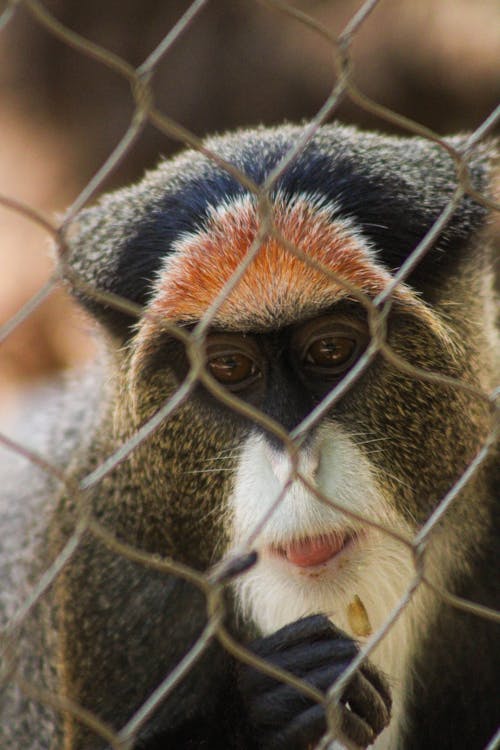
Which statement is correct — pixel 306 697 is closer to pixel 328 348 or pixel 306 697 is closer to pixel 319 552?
pixel 319 552

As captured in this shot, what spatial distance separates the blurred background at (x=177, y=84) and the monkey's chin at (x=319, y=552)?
5.01 metres

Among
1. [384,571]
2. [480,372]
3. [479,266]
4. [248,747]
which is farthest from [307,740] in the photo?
[479,266]

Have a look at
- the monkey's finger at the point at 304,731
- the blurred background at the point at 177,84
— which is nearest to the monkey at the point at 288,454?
the monkey's finger at the point at 304,731

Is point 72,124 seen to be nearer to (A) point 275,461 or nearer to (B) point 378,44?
(B) point 378,44

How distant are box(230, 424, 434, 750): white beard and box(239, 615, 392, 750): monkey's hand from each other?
Answer: 3.9 inches

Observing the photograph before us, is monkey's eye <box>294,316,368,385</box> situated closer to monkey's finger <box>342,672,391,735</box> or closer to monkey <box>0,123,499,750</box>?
monkey <box>0,123,499,750</box>

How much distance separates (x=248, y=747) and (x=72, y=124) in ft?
20.4

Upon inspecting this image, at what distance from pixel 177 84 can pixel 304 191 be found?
17.6 ft

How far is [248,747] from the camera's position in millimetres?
2619

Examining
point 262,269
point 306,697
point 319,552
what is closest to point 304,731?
point 306,697

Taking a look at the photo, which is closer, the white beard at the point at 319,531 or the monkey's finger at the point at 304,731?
the white beard at the point at 319,531

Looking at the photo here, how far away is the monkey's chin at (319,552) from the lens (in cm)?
245

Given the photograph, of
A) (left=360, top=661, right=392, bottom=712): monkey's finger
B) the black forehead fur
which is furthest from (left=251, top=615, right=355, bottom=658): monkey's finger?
the black forehead fur

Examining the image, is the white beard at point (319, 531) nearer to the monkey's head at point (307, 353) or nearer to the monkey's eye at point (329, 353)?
the monkey's head at point (307, 353)
